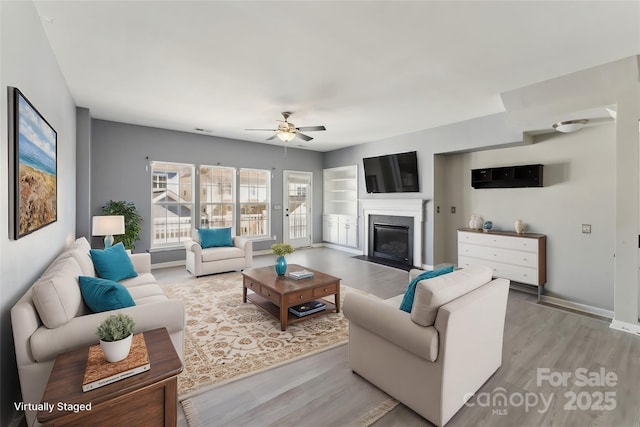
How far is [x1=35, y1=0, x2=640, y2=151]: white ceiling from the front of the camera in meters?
2.15

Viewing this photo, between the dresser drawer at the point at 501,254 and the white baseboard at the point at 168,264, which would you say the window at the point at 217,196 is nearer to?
the white baseboard at the point at 168,264

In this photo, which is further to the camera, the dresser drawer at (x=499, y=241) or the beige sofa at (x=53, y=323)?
the dresser drawer at (x=499, y=241)

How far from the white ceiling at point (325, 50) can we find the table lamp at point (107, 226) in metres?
1.72

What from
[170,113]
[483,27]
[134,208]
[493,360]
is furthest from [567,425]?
[134,208]

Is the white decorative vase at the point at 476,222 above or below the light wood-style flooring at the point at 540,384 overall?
above

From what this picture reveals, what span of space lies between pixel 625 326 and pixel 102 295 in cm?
502

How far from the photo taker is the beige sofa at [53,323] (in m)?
1.56

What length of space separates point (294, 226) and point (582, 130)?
20.1ft

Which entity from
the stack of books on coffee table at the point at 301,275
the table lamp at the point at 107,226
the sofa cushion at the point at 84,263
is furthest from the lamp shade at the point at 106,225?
the stack of books on coffee table at the point at 301,275

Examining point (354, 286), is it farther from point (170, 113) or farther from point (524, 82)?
point (170, 113)

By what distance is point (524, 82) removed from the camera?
335 centimetres

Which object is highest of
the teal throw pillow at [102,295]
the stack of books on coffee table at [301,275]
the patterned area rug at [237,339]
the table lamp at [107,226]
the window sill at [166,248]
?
the table lamp at [107,226]

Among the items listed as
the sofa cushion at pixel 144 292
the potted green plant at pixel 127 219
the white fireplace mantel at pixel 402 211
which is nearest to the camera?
the sofa cushion at pixel 144 292

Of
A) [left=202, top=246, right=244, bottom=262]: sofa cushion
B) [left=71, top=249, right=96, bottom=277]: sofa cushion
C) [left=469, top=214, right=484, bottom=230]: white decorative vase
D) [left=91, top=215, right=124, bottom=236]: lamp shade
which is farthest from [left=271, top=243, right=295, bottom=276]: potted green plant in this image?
[left=469, top=214, right=484, bottom=230]: white decorative vase
